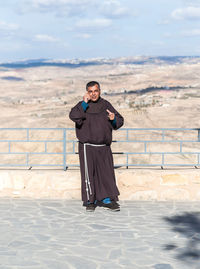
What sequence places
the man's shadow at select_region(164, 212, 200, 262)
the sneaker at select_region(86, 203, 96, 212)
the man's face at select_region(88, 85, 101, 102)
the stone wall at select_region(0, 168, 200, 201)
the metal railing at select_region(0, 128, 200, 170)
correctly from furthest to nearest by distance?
the metal railing at select_region(0, 128, 200, 170)
the stone wall at select_region(0, 168, 200, 201)
the sneaker at select_region(86, 203, 96, 212)
the man's face at select_region(88, 85, 101, 102)
the man's shadow at select_region(164, 212, 200, 262)

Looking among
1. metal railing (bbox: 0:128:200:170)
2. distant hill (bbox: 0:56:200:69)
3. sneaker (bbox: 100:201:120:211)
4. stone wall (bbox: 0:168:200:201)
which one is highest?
distant hill (bbox: 0:56:200:69)

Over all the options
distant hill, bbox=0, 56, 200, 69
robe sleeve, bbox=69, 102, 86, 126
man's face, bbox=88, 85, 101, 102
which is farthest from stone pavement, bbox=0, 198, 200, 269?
distant hill, bbox=0, 56, 200, 69

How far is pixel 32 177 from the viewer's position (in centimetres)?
709

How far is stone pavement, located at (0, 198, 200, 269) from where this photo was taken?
4402 millimetres

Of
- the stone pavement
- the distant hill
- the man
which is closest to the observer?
the stone pavement

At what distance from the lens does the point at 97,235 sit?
525cm

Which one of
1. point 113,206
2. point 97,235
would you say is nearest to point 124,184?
point 113,206

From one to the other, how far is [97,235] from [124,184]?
6.16 feet

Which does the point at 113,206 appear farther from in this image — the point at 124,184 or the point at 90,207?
the point at 124,184

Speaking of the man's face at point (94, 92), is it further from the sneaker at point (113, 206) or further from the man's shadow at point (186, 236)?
the man's shadow at point (186, 236)

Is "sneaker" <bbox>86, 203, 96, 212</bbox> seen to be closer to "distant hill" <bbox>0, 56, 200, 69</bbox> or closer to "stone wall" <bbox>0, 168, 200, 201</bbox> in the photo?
"stone wall" <bbox>0, 168, 200, 201</bbox>

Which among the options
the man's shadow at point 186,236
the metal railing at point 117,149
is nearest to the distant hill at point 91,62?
the metal railing at point 117,149

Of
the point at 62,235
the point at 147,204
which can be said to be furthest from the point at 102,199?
the point at 62,235

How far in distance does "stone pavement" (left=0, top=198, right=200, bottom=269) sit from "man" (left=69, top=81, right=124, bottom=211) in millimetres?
227
